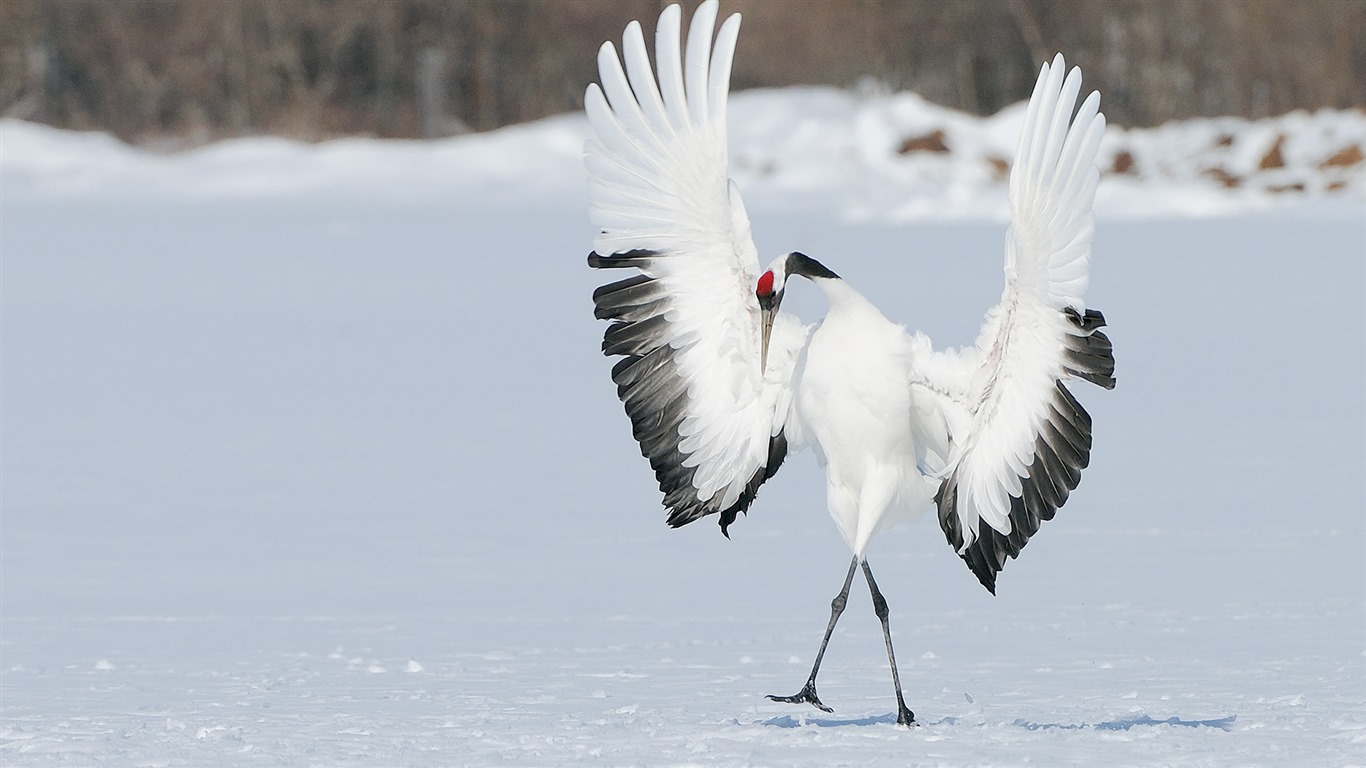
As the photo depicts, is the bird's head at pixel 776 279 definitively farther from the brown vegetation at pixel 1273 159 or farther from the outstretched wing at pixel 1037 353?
the brown vegetation at pixel 1273 159

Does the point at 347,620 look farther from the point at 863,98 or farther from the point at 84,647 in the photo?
the point at 863,98

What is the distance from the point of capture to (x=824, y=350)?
→ 5586mm

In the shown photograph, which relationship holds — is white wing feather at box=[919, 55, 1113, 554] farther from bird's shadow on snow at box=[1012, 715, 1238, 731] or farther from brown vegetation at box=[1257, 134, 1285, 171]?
brown vegetation at box=[1257, 134, 1285, 171]

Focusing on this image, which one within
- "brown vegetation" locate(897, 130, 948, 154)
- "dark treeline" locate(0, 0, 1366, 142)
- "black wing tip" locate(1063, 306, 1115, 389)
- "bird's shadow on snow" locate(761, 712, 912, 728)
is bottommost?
"bird's shadow on snow" locate(761, 712, 912, 728)

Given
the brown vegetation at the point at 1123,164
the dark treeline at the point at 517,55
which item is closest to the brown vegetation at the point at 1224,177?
the brown vegetation at the point at 1123,164

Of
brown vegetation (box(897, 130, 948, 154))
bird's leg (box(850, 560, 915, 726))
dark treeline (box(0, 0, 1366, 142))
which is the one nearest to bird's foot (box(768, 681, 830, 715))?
bird's leg (box(850, 560, 915, 726))

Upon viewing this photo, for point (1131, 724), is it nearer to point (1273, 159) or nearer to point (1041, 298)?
point (1041, 298)

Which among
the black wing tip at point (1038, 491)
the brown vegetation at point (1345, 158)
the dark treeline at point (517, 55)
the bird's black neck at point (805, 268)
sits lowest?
the black wing tip at point (1038, 491)

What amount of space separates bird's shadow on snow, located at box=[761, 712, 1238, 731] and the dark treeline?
1371 inches

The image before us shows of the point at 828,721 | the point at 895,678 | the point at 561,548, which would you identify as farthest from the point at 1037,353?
the point at 561,548

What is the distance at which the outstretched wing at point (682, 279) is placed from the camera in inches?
229

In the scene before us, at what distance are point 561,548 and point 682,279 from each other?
9.92ft

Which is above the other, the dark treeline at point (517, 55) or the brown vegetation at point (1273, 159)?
the dark treeline at point (517, 55)

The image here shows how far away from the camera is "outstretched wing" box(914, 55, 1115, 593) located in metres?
5.24
